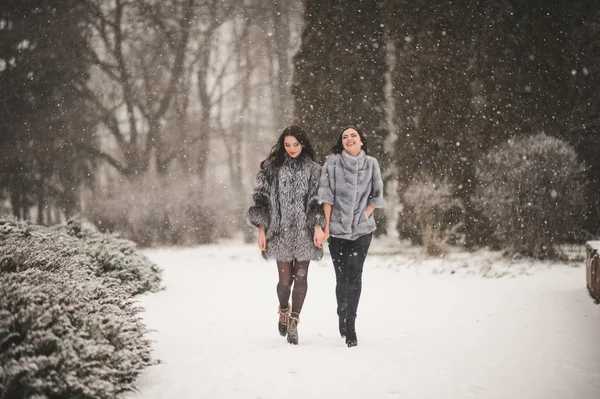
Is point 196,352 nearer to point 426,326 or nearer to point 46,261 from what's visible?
point 46,261

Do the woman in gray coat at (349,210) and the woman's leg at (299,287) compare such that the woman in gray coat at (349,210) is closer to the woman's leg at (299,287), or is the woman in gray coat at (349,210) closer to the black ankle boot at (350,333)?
the black ankle boot at (350,333)

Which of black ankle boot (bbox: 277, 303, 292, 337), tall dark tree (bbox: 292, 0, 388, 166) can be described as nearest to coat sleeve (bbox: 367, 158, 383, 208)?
black ankle boot (bbox: 277, 303, 292, 337)

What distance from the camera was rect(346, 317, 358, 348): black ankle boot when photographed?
438cm

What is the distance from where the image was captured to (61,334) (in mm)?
3031

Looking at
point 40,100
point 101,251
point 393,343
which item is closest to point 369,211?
point 393,343

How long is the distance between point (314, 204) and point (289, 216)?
24 centimetres

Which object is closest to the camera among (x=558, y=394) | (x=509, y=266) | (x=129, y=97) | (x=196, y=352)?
(x=558, y=394)

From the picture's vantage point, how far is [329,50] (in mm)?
12266

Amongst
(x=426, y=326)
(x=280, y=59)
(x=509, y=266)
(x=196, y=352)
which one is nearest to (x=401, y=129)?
(x=509, y=266)

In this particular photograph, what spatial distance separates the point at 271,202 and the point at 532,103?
8220 mm

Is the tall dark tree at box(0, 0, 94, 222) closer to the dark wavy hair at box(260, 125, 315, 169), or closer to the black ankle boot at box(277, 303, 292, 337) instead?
the dark wavy hair at box(260, 125, 315, 169)

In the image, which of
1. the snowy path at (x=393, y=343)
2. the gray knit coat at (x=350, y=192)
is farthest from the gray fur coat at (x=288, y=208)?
the snowy path at (x=393, y=343)

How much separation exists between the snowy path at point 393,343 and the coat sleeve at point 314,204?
3.42 ft

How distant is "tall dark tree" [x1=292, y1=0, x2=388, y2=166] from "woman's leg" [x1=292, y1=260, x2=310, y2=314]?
307 inches
